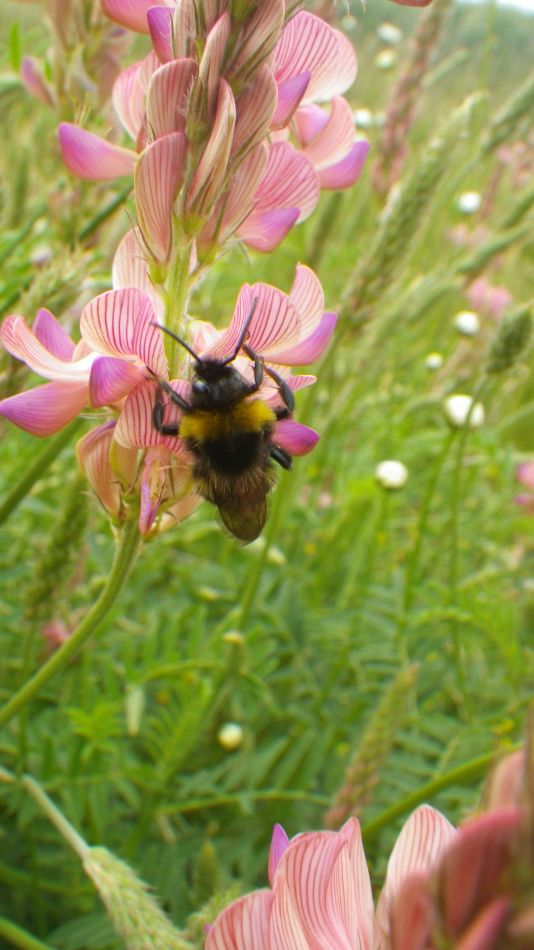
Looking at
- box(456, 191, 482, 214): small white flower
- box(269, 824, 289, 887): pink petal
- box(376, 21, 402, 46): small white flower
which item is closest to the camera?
box(269, 824, 289, 887): pink petal

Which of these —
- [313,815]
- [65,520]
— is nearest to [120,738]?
[313,815]

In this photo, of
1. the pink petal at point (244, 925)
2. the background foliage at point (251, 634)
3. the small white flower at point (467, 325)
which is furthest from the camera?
the small white flower at point (467, 325)

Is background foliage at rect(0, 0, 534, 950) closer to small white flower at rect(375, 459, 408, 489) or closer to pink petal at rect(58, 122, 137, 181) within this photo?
small white flower at rect(375, 459, 408, 489)

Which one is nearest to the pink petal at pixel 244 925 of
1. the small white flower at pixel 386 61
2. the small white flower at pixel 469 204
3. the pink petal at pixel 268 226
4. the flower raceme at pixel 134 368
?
the flower raceme at pixel 134 368

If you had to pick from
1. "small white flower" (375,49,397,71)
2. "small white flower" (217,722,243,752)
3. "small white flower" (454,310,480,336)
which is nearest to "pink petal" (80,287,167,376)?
"small white flower" (217,722,243,752)

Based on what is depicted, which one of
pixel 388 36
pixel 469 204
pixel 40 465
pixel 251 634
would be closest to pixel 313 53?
pixel 40 465

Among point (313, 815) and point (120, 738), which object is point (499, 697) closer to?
point (313, 815)

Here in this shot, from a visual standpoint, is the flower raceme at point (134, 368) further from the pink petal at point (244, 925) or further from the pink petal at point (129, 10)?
the pink petal at point (244, 925)
